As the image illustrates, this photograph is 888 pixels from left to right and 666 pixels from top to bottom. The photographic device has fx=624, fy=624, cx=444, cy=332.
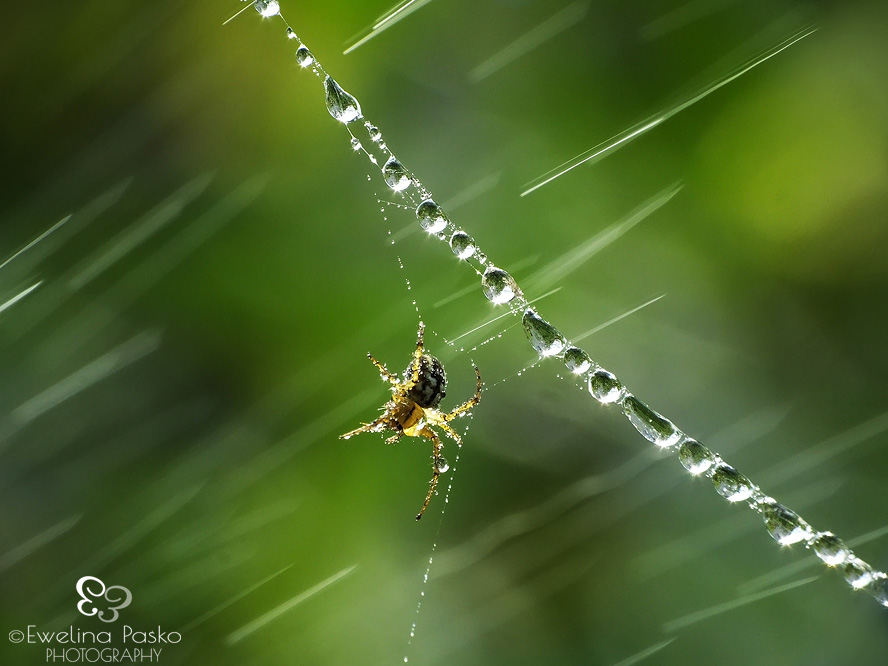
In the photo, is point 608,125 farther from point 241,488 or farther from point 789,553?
point 241,488

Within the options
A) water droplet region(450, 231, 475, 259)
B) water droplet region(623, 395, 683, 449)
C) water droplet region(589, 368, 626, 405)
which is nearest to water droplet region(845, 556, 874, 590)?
water droplet region(623, 395, 683, 449)

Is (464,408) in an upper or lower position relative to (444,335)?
lower

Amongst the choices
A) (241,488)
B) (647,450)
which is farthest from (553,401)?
(241,488)

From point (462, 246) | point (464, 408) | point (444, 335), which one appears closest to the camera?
point (462, 246)

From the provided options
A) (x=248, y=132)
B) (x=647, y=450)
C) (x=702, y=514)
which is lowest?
(x=702, y=514)

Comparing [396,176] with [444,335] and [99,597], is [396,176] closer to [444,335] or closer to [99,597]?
[444,335]

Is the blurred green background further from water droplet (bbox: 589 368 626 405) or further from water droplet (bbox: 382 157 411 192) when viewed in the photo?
water droplet (bbox: 589 368 626 405)

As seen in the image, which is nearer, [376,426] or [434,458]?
[376,426]

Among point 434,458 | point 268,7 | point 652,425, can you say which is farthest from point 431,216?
point 434,458
